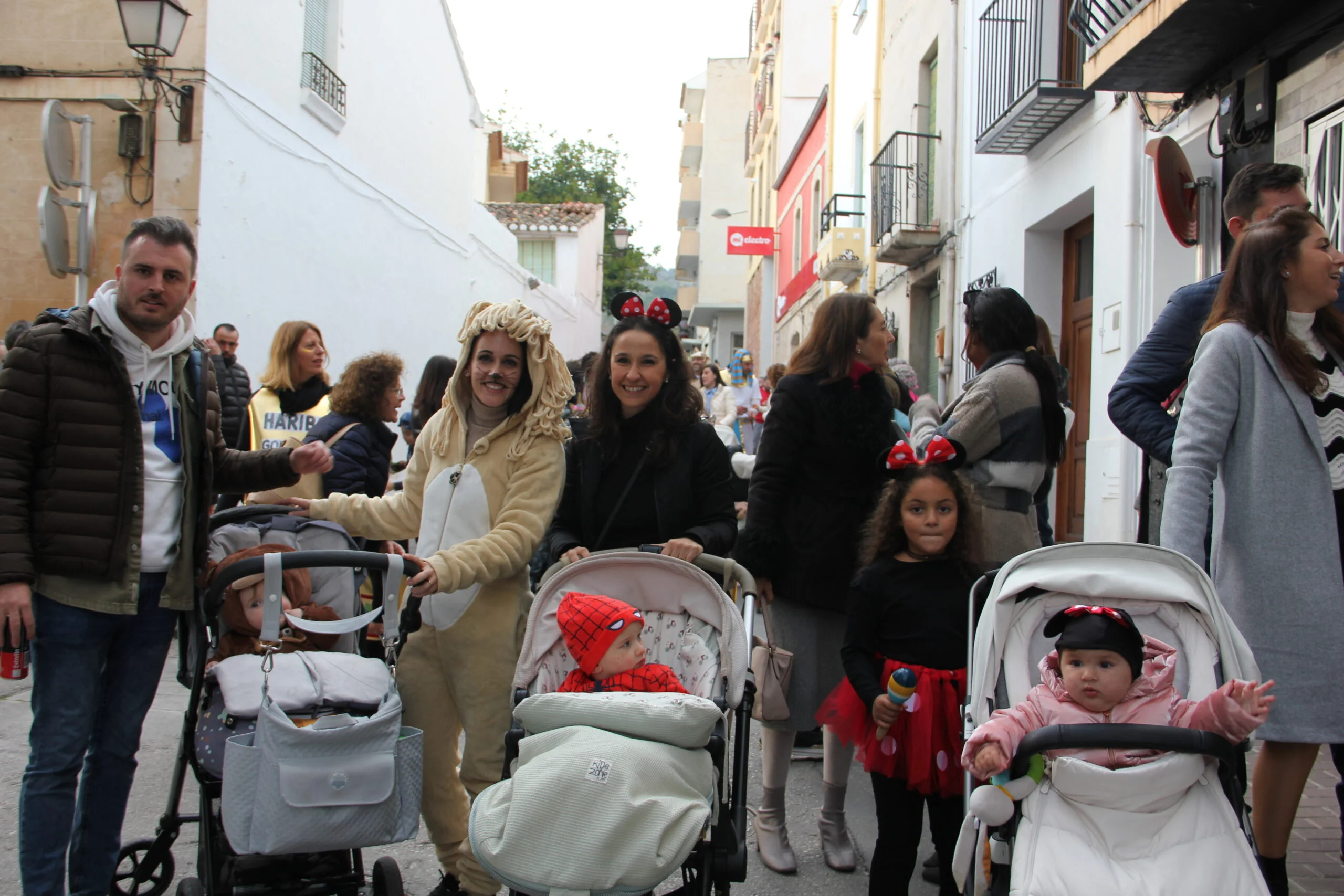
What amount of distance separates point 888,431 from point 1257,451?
4.26 feet

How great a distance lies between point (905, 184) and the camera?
14.5 meters

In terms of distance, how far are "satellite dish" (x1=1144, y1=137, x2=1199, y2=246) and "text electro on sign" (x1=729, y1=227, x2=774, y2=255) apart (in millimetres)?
21618

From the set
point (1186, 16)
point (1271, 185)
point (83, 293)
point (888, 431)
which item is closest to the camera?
point (1271, 185)

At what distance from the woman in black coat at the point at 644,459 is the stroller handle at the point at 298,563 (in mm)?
726

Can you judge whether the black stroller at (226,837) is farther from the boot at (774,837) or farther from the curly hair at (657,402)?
the boot at (774,837)

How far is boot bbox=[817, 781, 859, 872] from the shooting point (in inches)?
150

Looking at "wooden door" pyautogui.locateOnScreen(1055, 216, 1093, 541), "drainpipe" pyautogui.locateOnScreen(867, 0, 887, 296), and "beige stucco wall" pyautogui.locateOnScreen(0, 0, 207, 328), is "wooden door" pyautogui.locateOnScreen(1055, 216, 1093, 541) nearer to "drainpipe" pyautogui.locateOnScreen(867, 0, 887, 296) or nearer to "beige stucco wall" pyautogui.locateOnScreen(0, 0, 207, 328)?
"drainpipe" pyautogui.locateOnScreen(867, 0, 887, 296)

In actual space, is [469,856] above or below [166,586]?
below

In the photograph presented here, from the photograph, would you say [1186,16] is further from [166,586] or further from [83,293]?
[83,293]

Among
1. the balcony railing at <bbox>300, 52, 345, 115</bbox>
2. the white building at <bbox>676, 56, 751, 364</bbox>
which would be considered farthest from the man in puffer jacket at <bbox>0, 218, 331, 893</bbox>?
the white building at <bbox>676, 56, 751, 364</bbox>

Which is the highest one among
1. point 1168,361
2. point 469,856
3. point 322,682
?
point 1168,361

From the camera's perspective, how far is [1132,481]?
8141 mm

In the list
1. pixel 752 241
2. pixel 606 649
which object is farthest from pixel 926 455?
pixel 752 241

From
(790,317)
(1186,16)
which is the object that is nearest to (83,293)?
(1186,16)
